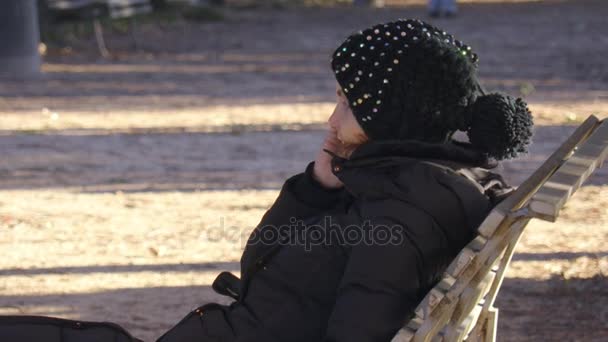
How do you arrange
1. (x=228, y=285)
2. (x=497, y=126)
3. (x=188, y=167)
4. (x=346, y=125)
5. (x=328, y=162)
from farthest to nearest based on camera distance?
1. (x=188, y=167)
2. (x=228, y=285)
3. (x=328, y=162)
4. (x=346, y=125)
5. (x=497, y=126)

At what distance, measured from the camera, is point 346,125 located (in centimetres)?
235

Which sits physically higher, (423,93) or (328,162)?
(423,93)

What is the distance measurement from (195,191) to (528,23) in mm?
10062

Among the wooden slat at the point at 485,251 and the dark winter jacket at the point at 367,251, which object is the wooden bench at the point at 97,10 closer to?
the dark winter jacket at the point at 367,251

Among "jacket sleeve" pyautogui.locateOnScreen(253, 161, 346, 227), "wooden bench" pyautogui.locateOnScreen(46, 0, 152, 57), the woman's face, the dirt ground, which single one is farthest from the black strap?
"wooden bench" pyautogui.locateOnScreen(46, 0, 152, 57)

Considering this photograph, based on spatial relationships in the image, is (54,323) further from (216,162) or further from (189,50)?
(189,50)

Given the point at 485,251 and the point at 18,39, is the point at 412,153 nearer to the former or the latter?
the point at 485,251

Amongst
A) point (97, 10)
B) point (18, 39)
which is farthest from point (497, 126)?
point (97, 10)

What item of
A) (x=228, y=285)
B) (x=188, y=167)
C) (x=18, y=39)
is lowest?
(x=18, y=39)

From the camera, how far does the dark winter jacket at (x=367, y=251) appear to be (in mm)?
2039

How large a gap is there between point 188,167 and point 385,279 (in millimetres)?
4912

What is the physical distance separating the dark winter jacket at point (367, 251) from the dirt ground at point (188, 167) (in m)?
1.78

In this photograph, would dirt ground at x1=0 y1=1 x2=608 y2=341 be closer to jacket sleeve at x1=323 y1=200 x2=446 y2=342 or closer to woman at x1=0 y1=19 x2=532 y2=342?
woman at x1=0 y1=19 x2=532 y2=342

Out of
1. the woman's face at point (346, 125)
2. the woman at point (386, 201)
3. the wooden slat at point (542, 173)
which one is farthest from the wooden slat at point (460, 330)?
the woman's face at point (346, 125)
